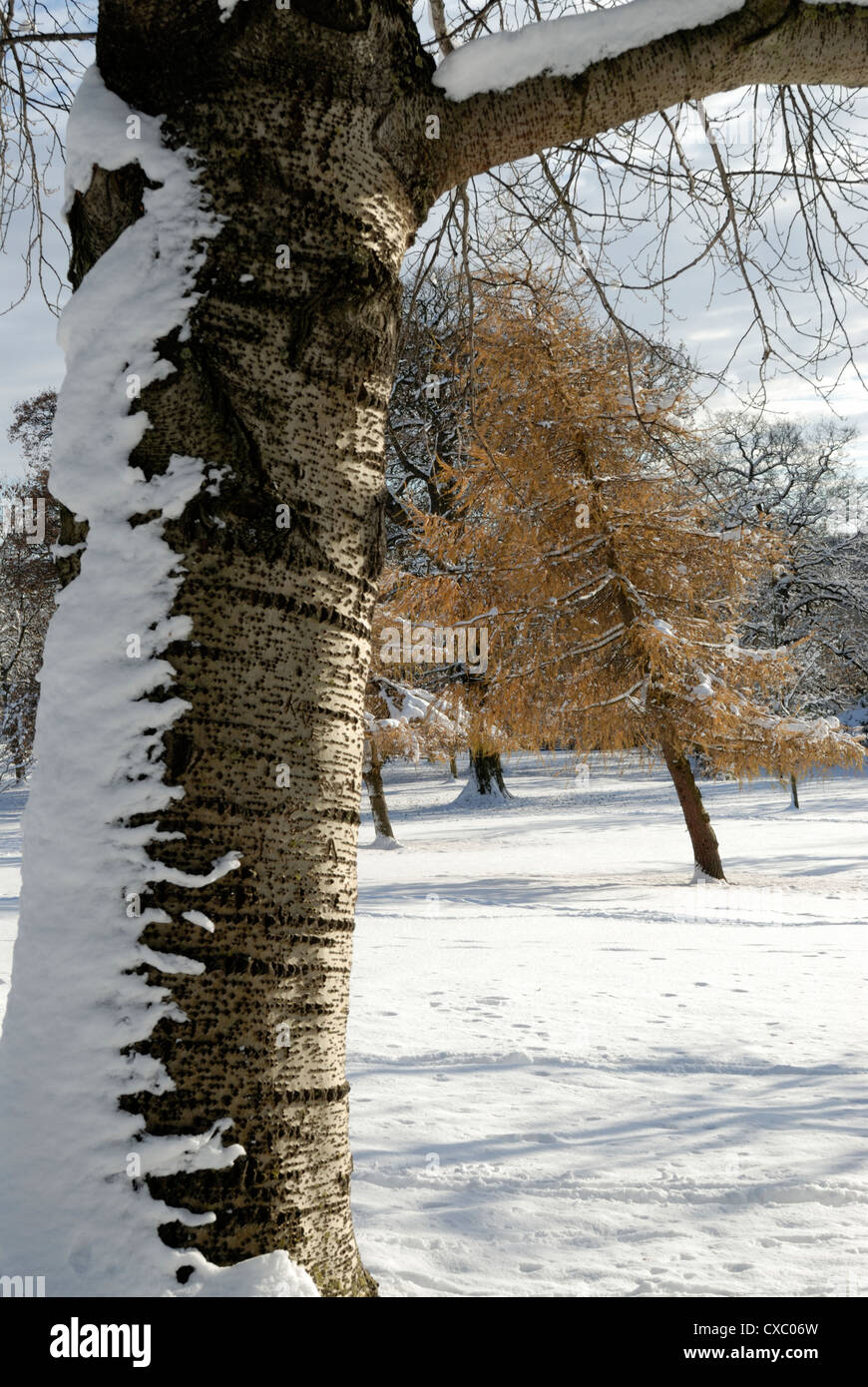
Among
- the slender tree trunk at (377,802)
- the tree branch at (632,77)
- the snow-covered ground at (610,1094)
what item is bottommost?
the snow-covered ground at (610,1094)

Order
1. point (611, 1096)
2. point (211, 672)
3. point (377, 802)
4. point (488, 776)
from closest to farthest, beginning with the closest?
point (211, 672)
point (611, 1096)
point (377, 802)
point (488, 776)

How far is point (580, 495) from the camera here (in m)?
12.7

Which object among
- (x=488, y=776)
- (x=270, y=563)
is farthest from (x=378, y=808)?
(x=270, y=563)

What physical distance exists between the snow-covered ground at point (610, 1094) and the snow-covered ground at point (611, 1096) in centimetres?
1

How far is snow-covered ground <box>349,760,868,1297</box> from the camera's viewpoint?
263 centimetres

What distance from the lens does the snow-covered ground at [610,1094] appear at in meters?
2.64

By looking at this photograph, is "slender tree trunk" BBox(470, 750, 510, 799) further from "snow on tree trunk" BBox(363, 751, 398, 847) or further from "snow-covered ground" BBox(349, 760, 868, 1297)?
"snow-covered ground" BBox(349, 760, 868, 1297)

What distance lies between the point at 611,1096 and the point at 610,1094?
3cm

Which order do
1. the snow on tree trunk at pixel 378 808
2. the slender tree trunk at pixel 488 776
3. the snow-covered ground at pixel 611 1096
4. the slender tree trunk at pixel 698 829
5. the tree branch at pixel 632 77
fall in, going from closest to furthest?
1. the tree branch at pixel 632 77
2. the snow-covered ground at pixel 611 1096
3. the slender tree trunk at pixel 698 829
4. the snow on tree trunk at pixel 378 808
5. the slender tree trunk at pixel 488 776

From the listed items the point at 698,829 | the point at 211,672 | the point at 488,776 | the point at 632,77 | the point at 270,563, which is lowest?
the point at 698,829

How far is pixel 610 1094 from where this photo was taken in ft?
13.6

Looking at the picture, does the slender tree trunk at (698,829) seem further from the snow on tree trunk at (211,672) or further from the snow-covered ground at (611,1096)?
the snow on tree trunk at (211,672)

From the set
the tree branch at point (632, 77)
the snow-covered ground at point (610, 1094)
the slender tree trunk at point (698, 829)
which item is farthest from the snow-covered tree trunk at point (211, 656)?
the slender tree trunk at point (698, 829)

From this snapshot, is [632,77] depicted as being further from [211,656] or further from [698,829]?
[698,829]
